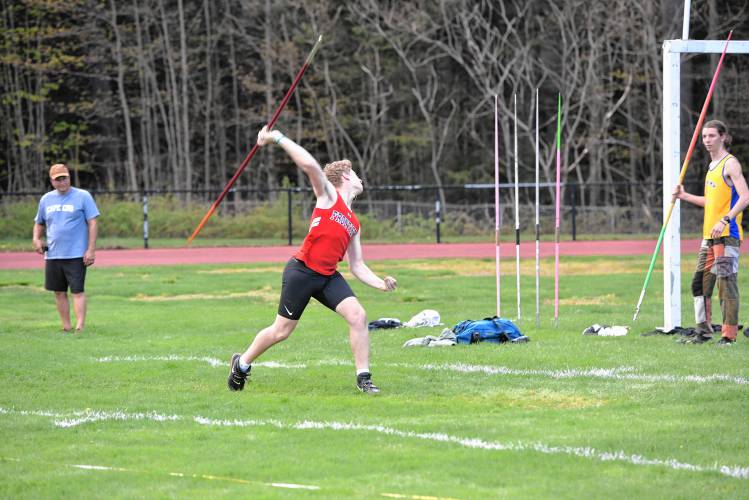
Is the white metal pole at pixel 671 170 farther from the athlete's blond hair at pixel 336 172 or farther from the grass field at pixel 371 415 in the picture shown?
the athlete's blond hair at pixel 336 172

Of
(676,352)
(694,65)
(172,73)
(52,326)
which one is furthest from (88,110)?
(676,352)

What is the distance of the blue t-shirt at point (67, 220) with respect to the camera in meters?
14.5

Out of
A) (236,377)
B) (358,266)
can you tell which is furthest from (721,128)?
(236,377)

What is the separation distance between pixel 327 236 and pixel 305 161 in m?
0.79

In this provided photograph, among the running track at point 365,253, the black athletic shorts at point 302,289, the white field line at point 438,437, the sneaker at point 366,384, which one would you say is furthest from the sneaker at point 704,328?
the running track at point 365,253

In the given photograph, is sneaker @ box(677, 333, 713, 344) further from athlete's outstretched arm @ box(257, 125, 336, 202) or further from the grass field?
athlete's outstretched arm @ box(257, 125, 336, 202)

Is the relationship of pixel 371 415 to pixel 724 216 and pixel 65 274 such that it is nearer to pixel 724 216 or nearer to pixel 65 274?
pixel 724 216

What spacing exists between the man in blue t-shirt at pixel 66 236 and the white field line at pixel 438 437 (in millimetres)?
5612

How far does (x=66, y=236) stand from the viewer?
14.6 metres

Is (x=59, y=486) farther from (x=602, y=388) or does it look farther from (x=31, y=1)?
(x=31, y=1)

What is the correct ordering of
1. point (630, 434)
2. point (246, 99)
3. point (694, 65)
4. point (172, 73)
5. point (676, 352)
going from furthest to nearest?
point (246, 99) → point (172, 73) → point (694, 65) → point (676, 352) → point (630, 434)

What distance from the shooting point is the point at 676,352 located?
11.6 m

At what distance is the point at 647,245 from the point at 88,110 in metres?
27.1

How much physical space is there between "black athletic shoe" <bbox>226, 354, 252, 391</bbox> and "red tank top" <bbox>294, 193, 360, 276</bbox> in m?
0.97
